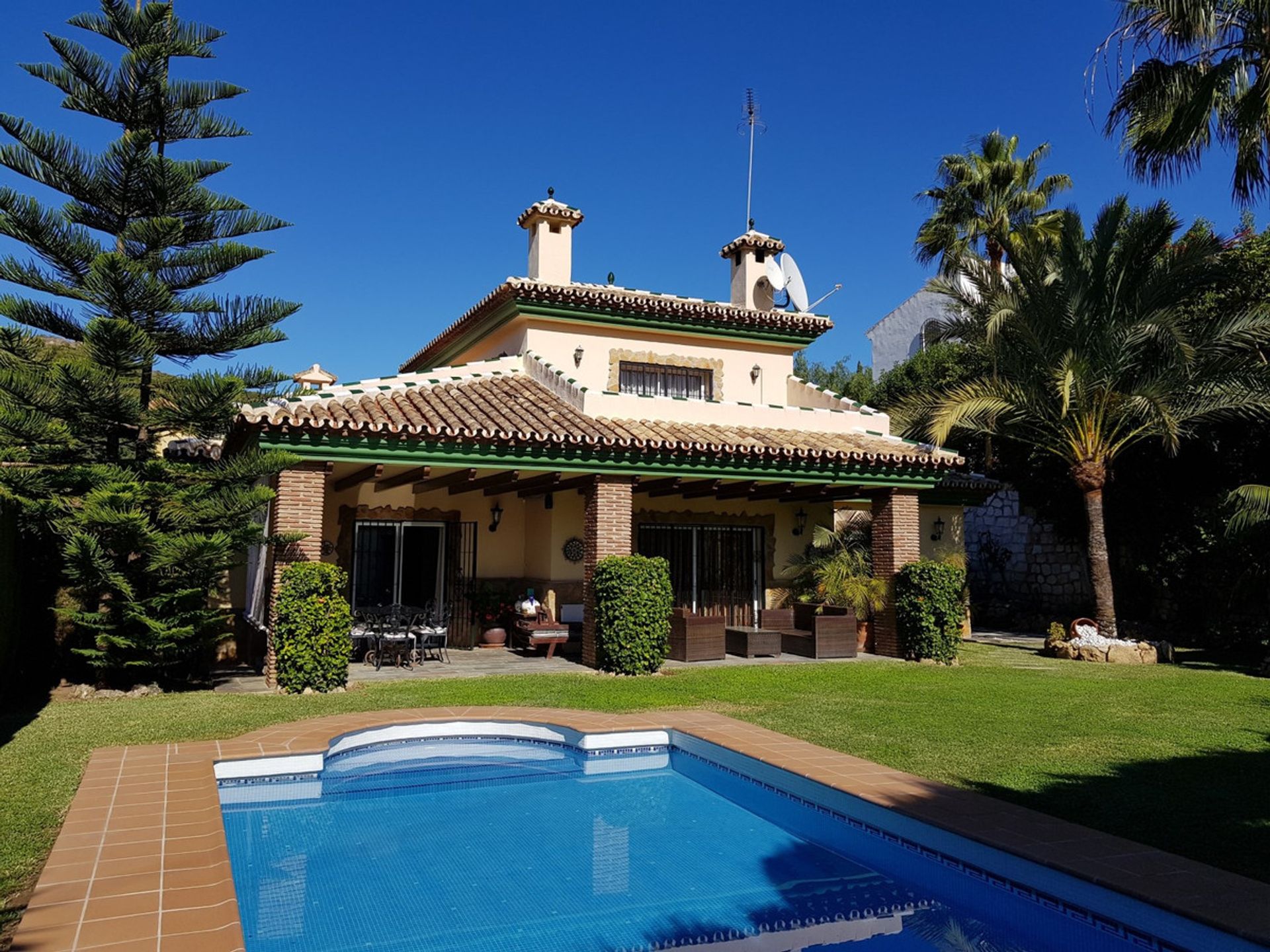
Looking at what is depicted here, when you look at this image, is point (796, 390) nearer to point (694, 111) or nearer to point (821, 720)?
point (694, 111)

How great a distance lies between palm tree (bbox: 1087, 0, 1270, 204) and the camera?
40.7ft

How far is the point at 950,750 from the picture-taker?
8031mm

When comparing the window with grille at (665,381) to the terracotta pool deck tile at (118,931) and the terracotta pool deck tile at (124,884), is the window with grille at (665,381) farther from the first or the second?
the terracotta pool deck tile at (118,931)

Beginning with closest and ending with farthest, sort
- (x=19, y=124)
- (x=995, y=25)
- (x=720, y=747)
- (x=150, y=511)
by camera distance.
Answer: (x=720, y=747) < (x=19, y=124) < (x=150, y=511) < (x=995, y=25)

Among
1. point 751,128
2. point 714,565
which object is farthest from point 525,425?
point 751,128

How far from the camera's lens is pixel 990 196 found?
2488 cm

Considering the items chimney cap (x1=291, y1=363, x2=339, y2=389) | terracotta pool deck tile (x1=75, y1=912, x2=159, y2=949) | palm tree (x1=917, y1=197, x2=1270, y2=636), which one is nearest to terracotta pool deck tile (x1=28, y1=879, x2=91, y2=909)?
terracotta pool deck tile (x1=75, y1=912, x2=159, y2=949)

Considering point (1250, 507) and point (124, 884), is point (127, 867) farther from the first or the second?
point (1250, 507)

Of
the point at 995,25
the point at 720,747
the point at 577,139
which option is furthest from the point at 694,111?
the point at 720,747

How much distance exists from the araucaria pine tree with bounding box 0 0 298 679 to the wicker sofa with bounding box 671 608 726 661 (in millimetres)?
6857

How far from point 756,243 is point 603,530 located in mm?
10330

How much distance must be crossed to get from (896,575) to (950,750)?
25.6 ft

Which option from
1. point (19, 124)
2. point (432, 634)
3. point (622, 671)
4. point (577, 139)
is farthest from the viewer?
point (577, 139)

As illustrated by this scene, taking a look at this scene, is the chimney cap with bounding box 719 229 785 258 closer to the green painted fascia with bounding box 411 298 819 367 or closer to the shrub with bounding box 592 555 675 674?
the green painted fascia with bounding box 411 298 819 367
